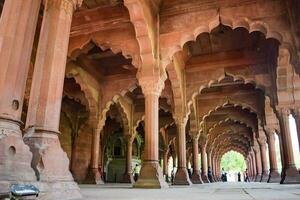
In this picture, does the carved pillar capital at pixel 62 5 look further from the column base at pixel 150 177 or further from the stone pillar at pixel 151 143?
the column base at pixel 150 177

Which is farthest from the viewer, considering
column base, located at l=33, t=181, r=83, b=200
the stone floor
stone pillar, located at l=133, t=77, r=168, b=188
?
stone pillar, located at l=133, t=77, r=168, b=188

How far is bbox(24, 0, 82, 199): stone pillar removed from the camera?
3.52 m

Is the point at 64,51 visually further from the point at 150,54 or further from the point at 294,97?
the point at 294,97

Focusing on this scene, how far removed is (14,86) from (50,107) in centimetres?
71

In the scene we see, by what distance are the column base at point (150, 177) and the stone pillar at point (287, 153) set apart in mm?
6146

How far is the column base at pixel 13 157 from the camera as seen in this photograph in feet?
9.73

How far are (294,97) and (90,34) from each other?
349 inches

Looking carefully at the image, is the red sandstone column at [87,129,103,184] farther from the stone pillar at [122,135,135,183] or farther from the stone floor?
the stone floor

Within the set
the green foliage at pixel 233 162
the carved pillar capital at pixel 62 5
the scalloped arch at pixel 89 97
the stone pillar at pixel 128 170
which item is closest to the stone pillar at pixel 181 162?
the scalloped arch at pixel 89 97

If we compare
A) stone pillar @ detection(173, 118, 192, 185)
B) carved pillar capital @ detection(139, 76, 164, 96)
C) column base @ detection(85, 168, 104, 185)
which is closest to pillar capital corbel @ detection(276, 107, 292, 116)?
stone pillar @ detection(173, 118, 192, 185)

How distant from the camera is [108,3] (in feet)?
30.9

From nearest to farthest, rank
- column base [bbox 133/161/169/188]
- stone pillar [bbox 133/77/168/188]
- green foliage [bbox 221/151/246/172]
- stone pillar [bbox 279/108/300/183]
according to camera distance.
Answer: column base [bbox 133/161/169/188] < stone pillar [bbox 133/77/168/188] < stone pillar [bbox 279/108/300/183] < green foliage [bbox 221/151/246/172]

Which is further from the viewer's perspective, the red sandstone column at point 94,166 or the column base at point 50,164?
the red sandstone column at point 94,166

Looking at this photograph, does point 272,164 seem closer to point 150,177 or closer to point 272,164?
point 272,164
